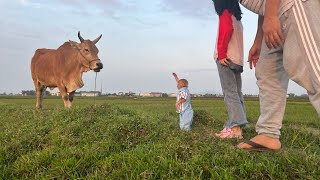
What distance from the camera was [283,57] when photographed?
324cm

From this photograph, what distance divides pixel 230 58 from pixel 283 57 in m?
1.87

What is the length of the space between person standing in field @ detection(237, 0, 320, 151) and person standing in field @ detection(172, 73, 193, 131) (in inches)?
105

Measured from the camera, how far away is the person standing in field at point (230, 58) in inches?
201

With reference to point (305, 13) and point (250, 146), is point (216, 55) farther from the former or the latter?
point (305, 13)

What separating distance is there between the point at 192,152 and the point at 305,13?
4.80 feet

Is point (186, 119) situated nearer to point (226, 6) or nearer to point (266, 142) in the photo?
point (226, 6)

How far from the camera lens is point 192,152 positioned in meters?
3.29

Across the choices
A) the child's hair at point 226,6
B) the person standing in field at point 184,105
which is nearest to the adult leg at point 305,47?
the child's hair at point 226,6

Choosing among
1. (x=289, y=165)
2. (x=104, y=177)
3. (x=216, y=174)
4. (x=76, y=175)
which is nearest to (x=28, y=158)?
(x=76, y=175)

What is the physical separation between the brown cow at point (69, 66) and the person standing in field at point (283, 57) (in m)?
6.91

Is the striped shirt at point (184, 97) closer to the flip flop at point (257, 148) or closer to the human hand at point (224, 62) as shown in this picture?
the human hand at point (224, 62)

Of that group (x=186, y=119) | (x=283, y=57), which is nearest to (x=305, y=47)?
(x=283, y=57)

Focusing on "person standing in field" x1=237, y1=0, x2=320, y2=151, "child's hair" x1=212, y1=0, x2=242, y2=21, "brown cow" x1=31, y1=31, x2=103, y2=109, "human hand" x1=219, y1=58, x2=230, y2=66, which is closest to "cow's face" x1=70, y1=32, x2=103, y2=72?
"brown cow" x1=31, y1=31, x2=103, y2=109

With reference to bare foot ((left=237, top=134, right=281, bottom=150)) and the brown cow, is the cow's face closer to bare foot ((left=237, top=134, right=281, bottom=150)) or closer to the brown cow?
the brown cow
